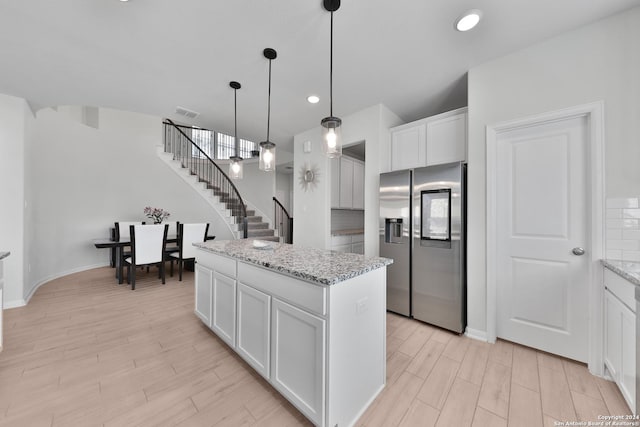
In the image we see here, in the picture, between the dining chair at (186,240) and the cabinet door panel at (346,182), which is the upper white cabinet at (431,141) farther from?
the dining chair at (186,240)

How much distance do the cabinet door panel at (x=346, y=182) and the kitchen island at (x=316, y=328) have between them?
2626 millimetres


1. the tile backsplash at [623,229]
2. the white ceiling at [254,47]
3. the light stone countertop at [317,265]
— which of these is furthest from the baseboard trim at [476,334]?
the white ceiling at [254,47]

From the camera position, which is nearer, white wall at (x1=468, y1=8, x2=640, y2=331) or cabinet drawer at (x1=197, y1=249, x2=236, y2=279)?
white wall at (x1=468, y1=8, x2=640, y2=331)

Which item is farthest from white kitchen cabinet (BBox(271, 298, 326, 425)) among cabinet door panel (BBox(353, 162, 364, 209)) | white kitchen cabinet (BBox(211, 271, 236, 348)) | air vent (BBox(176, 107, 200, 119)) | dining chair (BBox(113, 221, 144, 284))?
dining chair (BBox(113, 221, 144, 284))

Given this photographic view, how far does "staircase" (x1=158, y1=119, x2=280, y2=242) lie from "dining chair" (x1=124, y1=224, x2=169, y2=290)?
1930mm

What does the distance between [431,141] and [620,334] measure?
7.31 ft

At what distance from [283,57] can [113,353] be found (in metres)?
3.06

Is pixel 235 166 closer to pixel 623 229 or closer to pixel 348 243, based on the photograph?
pixel 348 243

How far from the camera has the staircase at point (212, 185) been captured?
625cm

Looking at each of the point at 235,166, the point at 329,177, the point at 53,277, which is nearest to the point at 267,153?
the point at 235,166

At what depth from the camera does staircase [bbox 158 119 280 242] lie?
6.25m

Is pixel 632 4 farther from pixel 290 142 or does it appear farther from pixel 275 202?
pixel 275 202

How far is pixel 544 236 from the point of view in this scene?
2137 mm

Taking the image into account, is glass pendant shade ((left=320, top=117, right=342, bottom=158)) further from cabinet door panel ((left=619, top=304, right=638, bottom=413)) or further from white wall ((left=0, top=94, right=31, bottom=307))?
white wall ((left=0, top=94, right=31, bottom=307))
